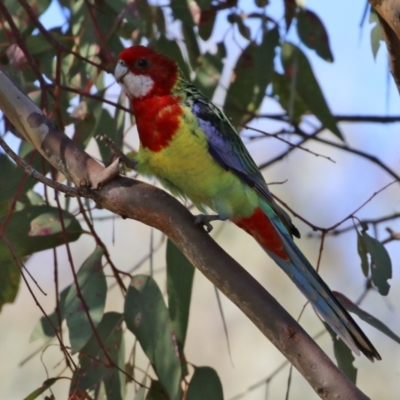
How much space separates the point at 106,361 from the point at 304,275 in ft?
1.88

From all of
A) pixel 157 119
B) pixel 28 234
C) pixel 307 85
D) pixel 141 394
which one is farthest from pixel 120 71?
pixel 141 394

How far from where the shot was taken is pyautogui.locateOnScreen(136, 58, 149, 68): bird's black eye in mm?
2012

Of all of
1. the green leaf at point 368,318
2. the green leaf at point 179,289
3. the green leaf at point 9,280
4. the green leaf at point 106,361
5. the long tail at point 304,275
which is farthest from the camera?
the green leaf at point 9,280

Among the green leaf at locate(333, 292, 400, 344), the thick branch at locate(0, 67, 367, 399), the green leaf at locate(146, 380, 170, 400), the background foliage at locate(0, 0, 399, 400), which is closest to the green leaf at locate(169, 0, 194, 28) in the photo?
the background foliage at locate(0, 0, 399, 400)

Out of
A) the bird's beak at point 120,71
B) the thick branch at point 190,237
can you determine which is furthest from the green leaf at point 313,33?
the thick branch at point 190,237

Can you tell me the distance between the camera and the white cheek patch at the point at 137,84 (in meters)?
1.97

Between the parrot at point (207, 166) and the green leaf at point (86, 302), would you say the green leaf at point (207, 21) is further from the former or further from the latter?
the green leaf at point (86, 302)

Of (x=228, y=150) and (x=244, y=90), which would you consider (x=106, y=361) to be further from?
(x=244, y=90)

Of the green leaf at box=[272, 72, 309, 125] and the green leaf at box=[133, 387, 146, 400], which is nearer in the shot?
the green leaf at box=[133, 387, 146, 400]

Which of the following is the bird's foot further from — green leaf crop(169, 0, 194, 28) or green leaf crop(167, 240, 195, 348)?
green leaf crop(169, 0, 194, 28)

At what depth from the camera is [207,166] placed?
180 centimetres

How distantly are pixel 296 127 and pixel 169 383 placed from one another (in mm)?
1083

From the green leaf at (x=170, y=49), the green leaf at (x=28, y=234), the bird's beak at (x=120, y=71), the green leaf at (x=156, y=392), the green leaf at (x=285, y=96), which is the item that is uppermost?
the green leaf at (x=170, y=49)

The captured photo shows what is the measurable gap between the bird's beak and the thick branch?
45 cm
